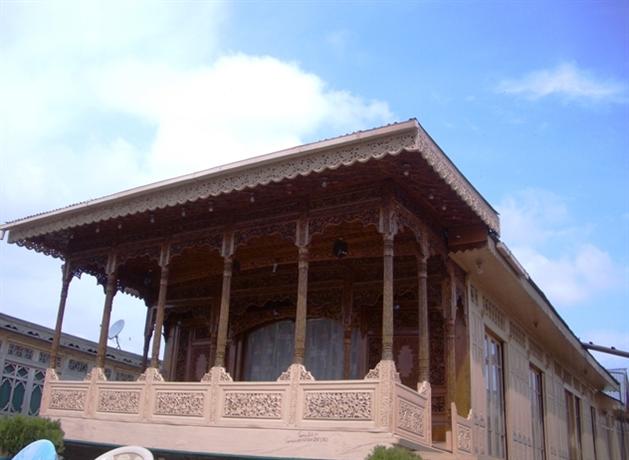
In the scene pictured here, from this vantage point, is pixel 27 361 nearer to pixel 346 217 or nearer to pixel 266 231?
pixel 266 231

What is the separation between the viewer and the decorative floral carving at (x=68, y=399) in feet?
37.2

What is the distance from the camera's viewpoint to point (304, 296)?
941 centimetres

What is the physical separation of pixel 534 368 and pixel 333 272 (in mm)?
5931

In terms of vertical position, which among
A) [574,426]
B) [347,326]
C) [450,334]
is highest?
[347,326]

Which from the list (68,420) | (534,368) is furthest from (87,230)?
(534,368)

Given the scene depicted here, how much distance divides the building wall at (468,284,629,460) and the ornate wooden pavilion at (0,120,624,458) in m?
0.12

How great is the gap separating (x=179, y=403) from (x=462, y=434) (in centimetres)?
425

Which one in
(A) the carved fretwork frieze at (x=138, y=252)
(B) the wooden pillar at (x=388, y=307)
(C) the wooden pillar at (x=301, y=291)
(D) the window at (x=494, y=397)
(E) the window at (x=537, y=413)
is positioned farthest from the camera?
(E) the window at (x=537, y=413)

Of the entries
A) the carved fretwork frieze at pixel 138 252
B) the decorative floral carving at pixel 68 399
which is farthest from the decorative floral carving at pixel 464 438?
the decorative floral carving at pixel 68 399

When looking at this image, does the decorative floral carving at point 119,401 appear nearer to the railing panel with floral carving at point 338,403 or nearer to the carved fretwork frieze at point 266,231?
the carved fretwork frieze at point 266,231

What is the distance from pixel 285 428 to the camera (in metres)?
8.80

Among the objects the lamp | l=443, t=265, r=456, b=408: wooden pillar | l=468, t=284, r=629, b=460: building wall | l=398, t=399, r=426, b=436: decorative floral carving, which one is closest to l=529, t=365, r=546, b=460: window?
l=468, t=284, r=629, b=460: building wall

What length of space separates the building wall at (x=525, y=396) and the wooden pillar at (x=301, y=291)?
3555 mm

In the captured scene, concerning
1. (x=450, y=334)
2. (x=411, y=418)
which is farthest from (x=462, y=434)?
(x=411, y=418)
